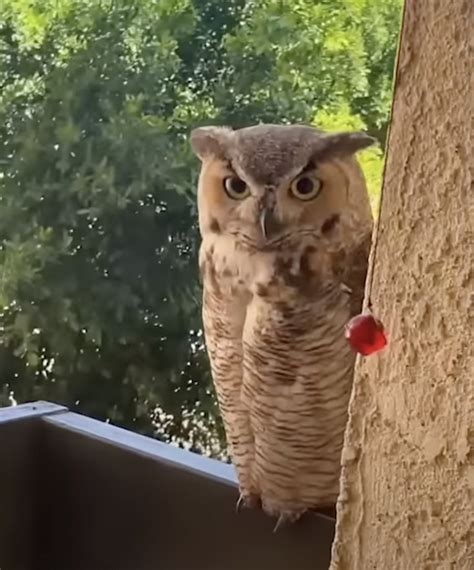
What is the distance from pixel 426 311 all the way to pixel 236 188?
1.16 ft

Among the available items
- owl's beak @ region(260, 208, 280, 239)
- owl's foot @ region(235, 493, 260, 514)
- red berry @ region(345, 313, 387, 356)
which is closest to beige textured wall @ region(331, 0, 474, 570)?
red berry @ region(345, 313, 387, 356)

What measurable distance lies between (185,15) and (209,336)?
57 centimetres

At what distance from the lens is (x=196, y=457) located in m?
0.98

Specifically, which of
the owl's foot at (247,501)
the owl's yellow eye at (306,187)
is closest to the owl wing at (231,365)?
the owl's foot at (247,501)

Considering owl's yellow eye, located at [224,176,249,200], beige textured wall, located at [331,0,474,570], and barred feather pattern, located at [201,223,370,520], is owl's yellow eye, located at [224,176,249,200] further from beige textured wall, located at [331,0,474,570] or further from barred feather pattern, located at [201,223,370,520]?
beige textured wall, located at [331,0,474,570]

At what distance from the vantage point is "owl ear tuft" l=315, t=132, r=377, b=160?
84cm

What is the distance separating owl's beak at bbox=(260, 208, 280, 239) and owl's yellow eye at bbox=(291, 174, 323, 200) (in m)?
0.03

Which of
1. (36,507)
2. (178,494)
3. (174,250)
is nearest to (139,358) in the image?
(174,250)

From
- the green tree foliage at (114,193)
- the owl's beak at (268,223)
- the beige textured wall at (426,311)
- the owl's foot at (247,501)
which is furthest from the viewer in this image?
the green tree foliage at (114,193)

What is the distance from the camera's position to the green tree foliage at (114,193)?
4.29 feet

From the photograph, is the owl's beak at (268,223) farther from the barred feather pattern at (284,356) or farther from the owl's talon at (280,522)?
the owl's talon at (280,522)

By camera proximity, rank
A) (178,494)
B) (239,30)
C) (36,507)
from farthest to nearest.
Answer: (239,30) < (36,507) < (178,494)

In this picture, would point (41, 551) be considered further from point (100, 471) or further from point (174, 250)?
point (174, 250)

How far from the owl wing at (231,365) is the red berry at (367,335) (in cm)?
32
